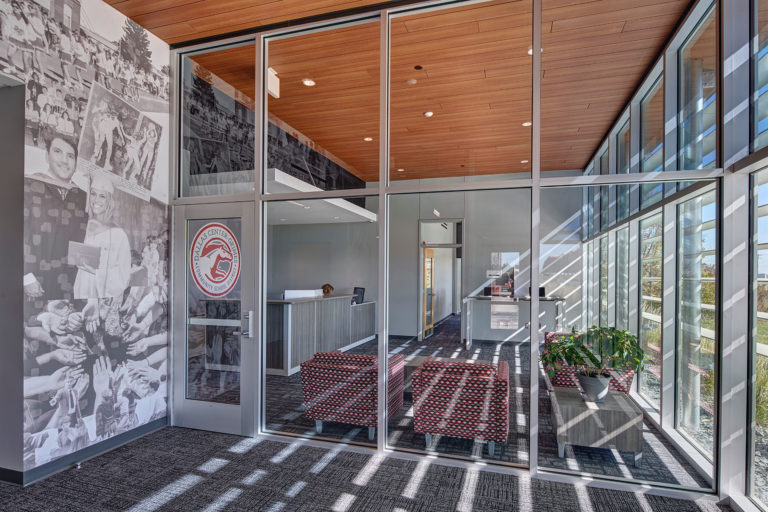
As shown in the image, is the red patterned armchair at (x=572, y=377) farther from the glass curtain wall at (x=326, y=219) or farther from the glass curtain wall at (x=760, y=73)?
the glass curtain wall at (x=760, y=73)

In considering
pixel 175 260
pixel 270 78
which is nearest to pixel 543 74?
pixel 270 78

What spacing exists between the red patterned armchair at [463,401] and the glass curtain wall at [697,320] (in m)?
1.34

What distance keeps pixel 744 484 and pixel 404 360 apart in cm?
237

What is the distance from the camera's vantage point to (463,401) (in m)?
3.22

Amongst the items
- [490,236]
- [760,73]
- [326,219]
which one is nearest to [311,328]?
[326,219]

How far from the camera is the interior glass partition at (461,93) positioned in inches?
128

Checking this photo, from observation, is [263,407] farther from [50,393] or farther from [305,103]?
[305,103]

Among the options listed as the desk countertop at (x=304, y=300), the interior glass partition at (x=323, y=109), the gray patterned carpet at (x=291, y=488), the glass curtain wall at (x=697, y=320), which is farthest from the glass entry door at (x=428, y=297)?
the glass curtain wall at (x=697, y=320)

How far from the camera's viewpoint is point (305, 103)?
3990mm

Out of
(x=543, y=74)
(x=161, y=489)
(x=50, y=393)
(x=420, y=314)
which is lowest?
(x=161, y=489)

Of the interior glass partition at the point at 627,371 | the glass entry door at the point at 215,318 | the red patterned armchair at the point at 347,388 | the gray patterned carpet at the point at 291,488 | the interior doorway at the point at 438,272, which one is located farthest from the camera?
the glass entry door at the point at 215,318

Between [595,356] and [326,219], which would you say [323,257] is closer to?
[326,219]

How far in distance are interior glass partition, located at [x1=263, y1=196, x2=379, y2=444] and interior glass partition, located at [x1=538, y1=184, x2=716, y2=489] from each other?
1415 millimetres

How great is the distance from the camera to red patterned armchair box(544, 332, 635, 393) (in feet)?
10.6
